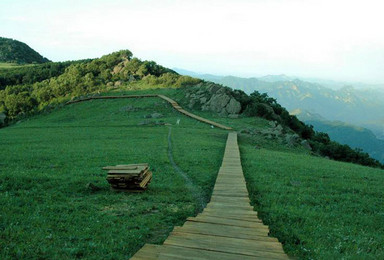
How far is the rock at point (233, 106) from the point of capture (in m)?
50.9

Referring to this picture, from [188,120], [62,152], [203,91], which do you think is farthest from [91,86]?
[62,152]

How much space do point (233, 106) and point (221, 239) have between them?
4491 centimetres

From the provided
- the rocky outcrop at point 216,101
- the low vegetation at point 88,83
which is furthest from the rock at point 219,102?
the low vegetation at point 88,83

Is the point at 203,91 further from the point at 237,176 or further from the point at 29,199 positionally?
the point at 29,199

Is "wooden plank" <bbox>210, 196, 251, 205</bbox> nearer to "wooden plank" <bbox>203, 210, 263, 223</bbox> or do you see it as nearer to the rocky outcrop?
"wooden plank" <bbox>203, 210, 263, 223</bbox>

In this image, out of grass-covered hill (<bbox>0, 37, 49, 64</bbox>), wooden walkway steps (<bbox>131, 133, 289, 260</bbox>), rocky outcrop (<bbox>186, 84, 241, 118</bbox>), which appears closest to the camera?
wooden walkway steps (<bbox>131, 133, 289, 260</bbox>)

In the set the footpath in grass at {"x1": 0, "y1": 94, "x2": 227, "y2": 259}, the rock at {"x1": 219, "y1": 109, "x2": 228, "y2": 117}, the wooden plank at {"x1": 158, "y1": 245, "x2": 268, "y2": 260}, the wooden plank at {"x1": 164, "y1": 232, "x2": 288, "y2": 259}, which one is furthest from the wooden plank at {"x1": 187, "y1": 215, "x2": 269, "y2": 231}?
the rock at {"x1": 219, "y1": 109, "x2": 228, "y2": 117}

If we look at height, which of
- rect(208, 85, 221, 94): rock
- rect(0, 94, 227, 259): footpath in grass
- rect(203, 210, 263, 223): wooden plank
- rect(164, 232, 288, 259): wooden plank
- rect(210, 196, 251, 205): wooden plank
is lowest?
rect(0, 94, 227, 259): footpath in grass

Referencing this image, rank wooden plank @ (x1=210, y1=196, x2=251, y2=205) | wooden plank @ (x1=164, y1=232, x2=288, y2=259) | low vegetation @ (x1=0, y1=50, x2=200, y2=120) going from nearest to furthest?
wooden plank @ (x1=164, y1=232, x2=288, y2=259), wooden plank @ (x1=210, y1=196, x2=251, y2=205), low vegetation @ (x1=0, y1=50, x2=200, y2=120)

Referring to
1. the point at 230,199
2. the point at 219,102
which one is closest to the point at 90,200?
the point at 230,199

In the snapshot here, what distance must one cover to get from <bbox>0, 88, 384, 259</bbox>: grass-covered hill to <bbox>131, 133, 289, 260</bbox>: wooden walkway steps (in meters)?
1.24

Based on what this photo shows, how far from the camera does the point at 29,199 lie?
11.2 metres

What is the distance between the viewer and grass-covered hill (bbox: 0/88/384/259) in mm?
8328

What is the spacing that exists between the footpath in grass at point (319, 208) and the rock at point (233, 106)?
3035 centimetres
